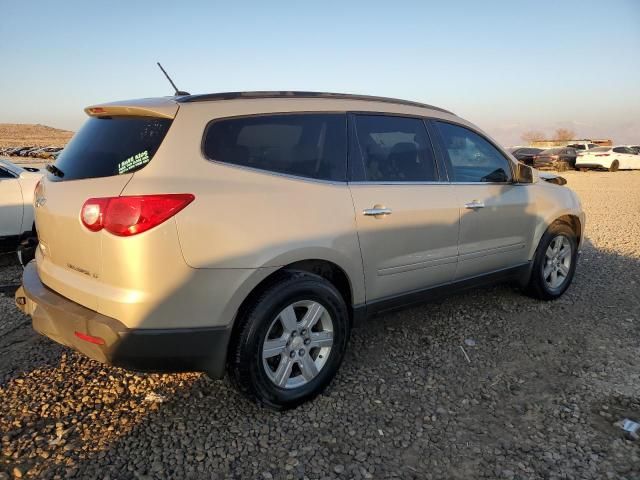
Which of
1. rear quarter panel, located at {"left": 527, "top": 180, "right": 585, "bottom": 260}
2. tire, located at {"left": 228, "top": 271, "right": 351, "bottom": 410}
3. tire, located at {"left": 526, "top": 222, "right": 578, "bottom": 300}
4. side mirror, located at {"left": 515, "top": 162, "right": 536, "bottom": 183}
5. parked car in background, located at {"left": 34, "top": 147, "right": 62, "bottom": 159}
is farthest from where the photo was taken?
parked car in background, located at {"left": 34, "top": 147, "right": 62, "bottom": 159}

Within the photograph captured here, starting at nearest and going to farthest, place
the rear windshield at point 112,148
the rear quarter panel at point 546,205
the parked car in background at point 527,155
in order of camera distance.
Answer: the rear windshield at point 112,148 < the rear quarter panel at point 546,205 < the parked car in background at point 527,155

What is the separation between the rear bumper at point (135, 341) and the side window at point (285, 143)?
922 mm

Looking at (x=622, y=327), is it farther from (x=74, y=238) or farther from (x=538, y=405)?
(x=74, y=238)

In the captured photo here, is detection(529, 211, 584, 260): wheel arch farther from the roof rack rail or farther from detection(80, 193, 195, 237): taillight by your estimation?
detection(80, 193, 195, 237): taillight

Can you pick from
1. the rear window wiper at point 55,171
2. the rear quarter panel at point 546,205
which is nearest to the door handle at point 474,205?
the rear quarter panel at point 546,205

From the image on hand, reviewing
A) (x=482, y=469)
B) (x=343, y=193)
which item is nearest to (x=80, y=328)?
(x=343, y=193)

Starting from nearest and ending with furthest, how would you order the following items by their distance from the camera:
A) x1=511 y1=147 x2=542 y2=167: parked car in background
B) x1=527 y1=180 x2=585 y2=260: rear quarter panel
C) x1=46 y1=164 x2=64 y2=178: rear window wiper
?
x1=46 y1=164 x2=64 y2=178: rear window wiper, x1=527 y1=180 x2=585 y2=260: rear quarter panel, x1=511 y1=147 x2=542 y2=167: parked car in background

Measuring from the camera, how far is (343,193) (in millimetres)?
2961

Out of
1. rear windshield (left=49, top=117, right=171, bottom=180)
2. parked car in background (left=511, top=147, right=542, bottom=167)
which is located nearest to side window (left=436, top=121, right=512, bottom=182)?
rear windshield (left=49, top=117, right=171, bottom=180)

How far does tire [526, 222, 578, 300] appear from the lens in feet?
14.9

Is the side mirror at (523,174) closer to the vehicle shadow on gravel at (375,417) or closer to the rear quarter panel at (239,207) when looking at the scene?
the vehicle shadow on gravel at (375,417)

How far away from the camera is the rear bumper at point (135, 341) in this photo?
2371mm

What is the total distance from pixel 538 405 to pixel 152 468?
86.0 inches

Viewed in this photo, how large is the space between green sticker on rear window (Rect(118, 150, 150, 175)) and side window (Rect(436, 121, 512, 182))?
2.24 metres
